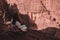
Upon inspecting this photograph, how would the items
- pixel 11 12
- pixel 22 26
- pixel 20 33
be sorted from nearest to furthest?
pixel 20 33, pixel 22 26, pixel 11 12

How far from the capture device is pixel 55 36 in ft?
22.1

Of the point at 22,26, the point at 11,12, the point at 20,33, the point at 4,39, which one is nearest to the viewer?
the point at 4,39

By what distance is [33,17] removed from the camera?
7.20m

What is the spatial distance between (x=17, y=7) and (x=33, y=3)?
625 mm

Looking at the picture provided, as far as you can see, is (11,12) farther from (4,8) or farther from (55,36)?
(55,36)

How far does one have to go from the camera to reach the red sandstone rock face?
274 inches

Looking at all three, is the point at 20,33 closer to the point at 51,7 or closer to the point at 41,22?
the point at 41,22

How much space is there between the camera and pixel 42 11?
7.16 m

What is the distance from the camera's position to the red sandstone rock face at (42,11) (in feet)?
22.8

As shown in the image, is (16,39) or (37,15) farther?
(37,15)

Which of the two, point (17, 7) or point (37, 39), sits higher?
point (17, 7)

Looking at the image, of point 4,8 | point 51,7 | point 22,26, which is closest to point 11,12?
point 4,8

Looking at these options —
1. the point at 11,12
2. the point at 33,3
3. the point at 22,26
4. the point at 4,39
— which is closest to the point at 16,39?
the point at 4,39

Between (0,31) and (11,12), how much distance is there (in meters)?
1.42
